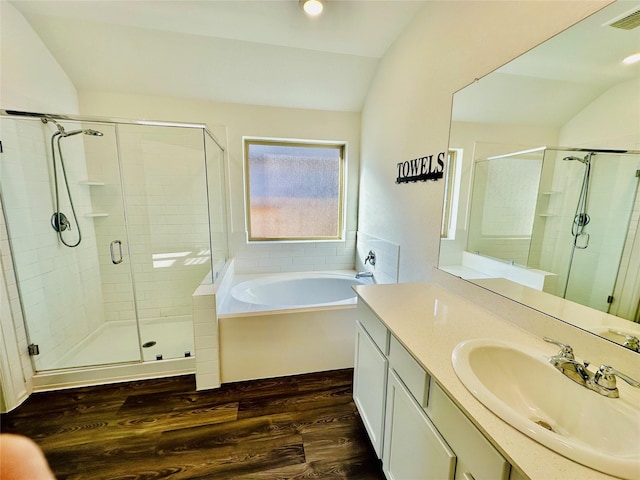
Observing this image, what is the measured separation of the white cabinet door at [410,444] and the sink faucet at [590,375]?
1.43 ft

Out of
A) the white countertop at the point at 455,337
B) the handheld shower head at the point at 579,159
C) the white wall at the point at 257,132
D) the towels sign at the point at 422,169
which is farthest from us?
the white wall at the point at 257,132

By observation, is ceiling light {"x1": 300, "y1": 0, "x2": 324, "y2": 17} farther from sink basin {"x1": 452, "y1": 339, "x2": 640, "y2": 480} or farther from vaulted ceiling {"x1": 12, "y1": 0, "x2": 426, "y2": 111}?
sink basin {"x1": 452, "y1": 339, "x2": 640, "y2": 480}

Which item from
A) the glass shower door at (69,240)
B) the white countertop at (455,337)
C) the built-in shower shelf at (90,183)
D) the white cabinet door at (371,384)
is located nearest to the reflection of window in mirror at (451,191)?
the white countertop at (455,337)

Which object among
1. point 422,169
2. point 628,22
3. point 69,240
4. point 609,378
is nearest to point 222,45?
point 422,169

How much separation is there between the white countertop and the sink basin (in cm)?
2

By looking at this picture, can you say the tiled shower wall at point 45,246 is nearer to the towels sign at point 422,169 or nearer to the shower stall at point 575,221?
the towels sign at point 422,169

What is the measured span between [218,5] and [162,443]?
9.45ft

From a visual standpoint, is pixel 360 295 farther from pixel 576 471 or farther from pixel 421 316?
pixel 576 471

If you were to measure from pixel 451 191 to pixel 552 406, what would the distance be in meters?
1.12

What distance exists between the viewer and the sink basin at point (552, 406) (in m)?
0.55

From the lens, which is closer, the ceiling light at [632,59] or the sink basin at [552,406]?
the sink basin at [552,406]

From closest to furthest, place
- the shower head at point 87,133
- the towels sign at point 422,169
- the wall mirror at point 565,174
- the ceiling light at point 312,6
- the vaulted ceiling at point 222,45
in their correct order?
the wall mirror at point 565,174 < the towels sign at point 422,169 < the ceiling light at point 312,6 < the vaulted ceiling at point 222,45 < the shower head at point 87,133

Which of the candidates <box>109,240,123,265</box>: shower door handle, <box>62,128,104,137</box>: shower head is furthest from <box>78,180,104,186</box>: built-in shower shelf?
<box>109,240,123,265</box>: shower door handle

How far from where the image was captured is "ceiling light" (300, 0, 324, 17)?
69.4 inches
